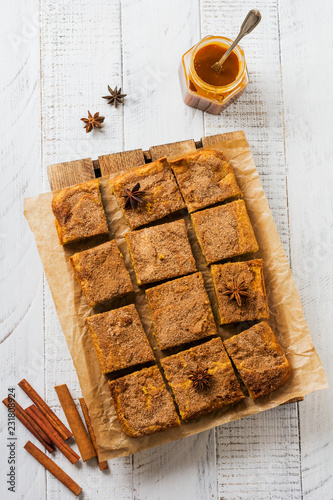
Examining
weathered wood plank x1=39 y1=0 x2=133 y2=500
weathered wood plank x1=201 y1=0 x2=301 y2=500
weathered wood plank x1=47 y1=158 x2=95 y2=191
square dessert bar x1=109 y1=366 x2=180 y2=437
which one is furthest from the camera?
weathered wood plank x1=39 y1=0 x2=133 y2=500

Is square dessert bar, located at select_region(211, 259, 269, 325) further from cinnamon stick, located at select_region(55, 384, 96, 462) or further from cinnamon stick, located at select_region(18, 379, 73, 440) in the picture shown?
cinnamon stick, located at select_region(18, 379, 73, 440)

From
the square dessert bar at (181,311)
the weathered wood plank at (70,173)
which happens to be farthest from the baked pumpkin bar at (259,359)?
the weathered wood plank at (70,173)

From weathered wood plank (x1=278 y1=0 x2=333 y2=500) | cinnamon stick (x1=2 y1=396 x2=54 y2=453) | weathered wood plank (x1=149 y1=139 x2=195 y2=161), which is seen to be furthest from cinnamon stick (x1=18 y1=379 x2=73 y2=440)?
weathered wood plank (x1=149 y1=139 x2=195 y2=161)

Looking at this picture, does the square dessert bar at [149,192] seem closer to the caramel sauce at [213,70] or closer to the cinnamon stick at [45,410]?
the caramel sauce at [213,70]

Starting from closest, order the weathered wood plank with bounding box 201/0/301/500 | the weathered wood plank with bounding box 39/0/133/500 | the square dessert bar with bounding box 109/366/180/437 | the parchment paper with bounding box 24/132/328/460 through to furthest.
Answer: the square dessert bar with bounding box 109/366/180/437
the parchment paper with bounding box 24/132/328/460
the weathered wood plank with bounding box 201/0/301/500
the weathered wood plank with bounding box 39/0/133/500

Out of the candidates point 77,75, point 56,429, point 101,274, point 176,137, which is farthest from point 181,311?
point 77,75

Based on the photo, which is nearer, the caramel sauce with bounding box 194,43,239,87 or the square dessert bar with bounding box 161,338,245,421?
the square dessert bar with bounding box 161,338,245,421

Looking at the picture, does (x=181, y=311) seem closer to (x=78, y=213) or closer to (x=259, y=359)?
(x=259, y=359)

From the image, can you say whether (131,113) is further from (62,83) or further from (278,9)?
(278,9)

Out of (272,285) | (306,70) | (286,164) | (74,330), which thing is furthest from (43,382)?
(306,70)
